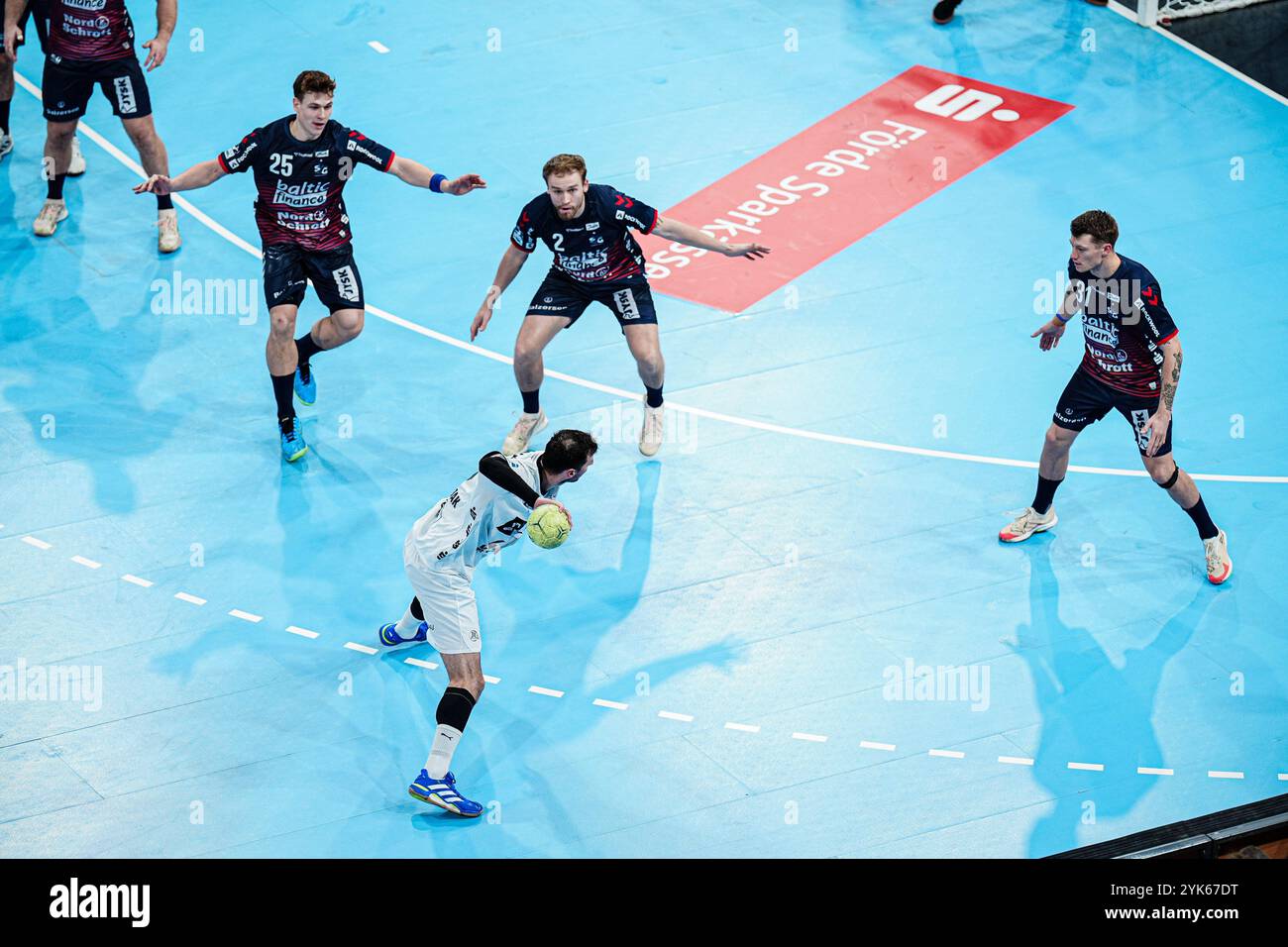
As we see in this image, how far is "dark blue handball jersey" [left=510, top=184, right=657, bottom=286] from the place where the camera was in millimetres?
11242

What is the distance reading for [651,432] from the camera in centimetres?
1191

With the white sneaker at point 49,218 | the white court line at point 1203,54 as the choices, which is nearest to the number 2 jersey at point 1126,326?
the white court line at point 1203,54

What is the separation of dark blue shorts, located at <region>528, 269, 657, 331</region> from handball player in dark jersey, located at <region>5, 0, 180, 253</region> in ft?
14.0

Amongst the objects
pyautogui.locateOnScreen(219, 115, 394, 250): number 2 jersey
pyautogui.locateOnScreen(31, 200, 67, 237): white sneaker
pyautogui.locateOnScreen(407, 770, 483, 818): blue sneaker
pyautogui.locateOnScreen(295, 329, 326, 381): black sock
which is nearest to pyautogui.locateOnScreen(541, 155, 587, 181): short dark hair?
pyautogui.locateOnScreen(219, 115, 394, 250): number 2 jersey

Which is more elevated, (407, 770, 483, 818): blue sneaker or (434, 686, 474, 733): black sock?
(434, 686, 474, 733): black sock

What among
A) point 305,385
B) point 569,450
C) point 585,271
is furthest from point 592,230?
point 569,450

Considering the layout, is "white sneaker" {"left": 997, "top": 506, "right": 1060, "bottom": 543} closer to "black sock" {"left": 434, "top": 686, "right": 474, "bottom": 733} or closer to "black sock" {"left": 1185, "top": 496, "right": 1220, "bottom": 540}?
"black sock" {"left": 1185, "top": 496, "right": 1220, "bottom": 540}

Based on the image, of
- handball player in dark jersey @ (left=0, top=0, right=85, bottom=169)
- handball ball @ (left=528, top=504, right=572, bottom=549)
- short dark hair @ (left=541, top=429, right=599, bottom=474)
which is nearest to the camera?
handball ball @ (left=528, top=504, right=572, bottom=549)

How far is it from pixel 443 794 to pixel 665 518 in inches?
121

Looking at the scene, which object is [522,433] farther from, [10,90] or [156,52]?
[10,90]

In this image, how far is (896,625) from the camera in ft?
33.9

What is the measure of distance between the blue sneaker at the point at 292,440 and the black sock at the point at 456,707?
3496mm
